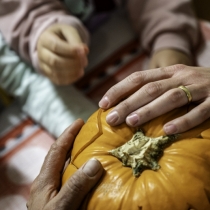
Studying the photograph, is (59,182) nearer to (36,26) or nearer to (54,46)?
(54,46)

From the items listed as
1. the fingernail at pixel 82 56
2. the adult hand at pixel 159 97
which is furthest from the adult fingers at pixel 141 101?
the fingernail at pixel 82 56

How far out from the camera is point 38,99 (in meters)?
0.87

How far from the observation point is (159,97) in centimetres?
52

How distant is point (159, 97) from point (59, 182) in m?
0.21

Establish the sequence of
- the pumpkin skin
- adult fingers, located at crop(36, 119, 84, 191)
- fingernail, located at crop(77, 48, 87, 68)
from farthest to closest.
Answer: fingernail, located at crop(77, 48, 87, 68) < adult fingers, located at crop(36, 119, 84, 191) < the pumpkin skin

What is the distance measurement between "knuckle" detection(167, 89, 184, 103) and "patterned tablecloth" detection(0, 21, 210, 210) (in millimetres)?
372

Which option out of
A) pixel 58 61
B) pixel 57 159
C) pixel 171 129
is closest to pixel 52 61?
pixel 58 61

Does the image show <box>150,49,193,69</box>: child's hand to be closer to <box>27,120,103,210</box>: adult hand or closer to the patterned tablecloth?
the patterned tablecloth

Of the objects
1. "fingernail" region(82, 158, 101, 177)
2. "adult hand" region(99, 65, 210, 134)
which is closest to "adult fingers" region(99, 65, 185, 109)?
"adult hand" region(99, 65, 210, 134)

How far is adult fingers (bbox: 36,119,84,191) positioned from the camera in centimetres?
55

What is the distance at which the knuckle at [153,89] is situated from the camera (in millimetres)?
523

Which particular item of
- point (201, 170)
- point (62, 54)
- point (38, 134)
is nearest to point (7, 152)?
point (38, 134)

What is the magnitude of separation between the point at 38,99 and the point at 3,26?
0.71 ft

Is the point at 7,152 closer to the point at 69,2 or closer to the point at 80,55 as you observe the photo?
the point at 80,55
